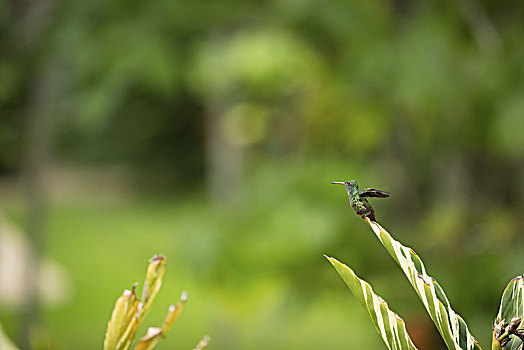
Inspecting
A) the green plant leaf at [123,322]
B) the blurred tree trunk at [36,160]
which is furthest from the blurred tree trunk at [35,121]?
the green plant leaf at [123,322]

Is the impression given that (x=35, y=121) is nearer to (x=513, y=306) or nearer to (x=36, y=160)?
(x=36, y=160)

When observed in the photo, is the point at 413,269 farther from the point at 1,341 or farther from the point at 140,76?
the point at 140,76

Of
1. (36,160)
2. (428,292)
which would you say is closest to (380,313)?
(428,292)

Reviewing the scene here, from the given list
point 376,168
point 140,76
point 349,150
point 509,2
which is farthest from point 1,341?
point 376,168

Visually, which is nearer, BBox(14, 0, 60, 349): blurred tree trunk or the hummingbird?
the hummingbird

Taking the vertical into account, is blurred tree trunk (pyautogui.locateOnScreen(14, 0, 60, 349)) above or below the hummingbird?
above

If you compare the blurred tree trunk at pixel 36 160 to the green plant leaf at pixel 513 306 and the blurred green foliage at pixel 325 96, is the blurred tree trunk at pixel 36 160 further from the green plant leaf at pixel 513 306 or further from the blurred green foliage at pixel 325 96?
the green plant leaf at pixel 513 306

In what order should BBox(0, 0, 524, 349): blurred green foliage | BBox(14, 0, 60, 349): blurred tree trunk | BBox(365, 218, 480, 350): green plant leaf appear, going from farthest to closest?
BBox(14, 0, 60, 349): blurred tree trunk < BBox(0, 0, 524, 349): blurred green foliage < BBox(365, 218, 480, 350): green plant leaf

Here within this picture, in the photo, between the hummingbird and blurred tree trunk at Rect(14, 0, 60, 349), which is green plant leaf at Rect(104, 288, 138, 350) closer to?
the hummingbird

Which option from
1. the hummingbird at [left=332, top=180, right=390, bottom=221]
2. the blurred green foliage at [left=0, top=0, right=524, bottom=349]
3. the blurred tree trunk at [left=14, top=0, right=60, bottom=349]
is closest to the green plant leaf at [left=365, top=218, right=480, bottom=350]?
the hummingbird at [left=332, top=180, right=390, bottom=221]
